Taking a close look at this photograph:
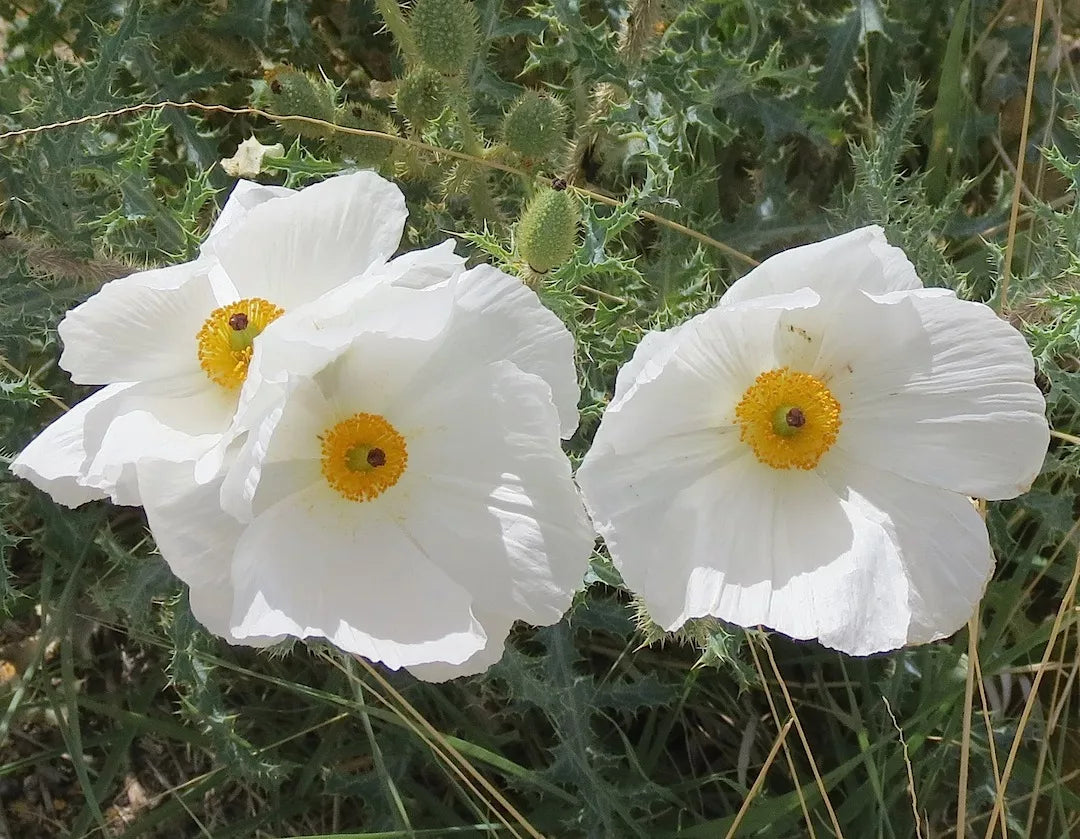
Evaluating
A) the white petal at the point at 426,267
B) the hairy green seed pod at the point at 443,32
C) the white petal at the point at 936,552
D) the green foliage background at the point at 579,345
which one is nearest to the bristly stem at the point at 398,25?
the green foliage background at the point at 579,345

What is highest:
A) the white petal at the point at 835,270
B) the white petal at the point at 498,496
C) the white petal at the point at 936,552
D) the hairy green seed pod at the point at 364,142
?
the white petal at the point at 835,270

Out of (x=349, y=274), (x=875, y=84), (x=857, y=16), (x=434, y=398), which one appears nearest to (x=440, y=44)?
(x=349, y=274)

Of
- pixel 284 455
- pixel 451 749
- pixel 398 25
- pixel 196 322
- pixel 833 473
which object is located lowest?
pixel 451 749

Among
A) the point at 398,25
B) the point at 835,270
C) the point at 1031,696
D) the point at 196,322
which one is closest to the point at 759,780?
the point at 1031,696

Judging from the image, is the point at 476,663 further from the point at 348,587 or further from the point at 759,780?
the point at 759,780

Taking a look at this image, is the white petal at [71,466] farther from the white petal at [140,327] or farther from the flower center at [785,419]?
the flower center at [785,419]

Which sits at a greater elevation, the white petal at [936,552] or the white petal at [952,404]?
the white petal at [952,404]
